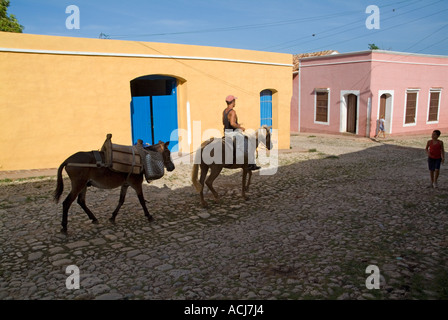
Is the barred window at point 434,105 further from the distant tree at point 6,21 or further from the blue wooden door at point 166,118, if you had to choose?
the distant tree at point 6,21

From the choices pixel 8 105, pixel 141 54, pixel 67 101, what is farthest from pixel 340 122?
pixel 8 105

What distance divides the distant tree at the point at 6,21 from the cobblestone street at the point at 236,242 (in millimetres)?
16948

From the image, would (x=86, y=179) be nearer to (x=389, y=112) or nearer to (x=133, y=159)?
(x=133, y=159)

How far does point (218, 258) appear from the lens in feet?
14.9

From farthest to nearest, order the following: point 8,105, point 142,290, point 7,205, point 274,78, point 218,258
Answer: point 274,78 → point 8,105 → point 7,205 → point 218,258 → point 142,290

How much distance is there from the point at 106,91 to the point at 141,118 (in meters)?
1.67

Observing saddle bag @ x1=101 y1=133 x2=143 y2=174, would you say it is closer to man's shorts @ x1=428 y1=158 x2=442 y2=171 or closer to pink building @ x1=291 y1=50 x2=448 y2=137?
man's shorts @ x1=428 y1=158 x2=442 y2=171

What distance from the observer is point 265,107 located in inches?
551

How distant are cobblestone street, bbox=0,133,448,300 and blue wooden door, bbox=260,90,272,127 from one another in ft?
18.5

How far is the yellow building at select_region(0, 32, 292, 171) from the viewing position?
9328 millimetres

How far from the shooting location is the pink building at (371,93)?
738 inches

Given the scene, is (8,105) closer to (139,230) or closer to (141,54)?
(141,54)

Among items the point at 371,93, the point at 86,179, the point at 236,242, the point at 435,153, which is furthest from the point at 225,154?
the point at 371,93
